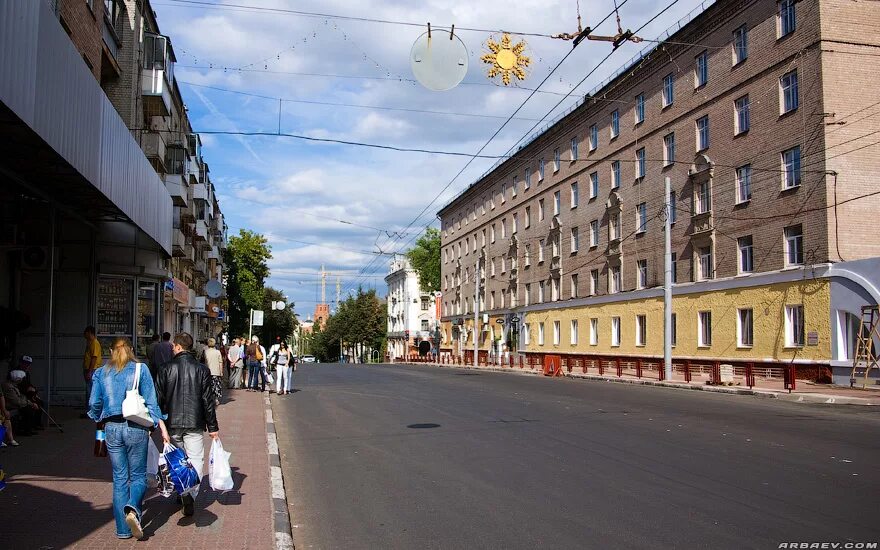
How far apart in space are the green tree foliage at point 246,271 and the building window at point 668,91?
3849 cm

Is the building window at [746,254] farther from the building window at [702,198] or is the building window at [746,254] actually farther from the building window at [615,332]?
the building window at [615,332]

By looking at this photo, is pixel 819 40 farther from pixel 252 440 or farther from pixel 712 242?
pixel 252 440

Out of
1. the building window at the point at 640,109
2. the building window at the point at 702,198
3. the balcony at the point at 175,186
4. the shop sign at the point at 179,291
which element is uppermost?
the building window at the point at 640,109

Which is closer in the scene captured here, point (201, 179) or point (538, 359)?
point (201, 179)

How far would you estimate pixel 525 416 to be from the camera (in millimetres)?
15461

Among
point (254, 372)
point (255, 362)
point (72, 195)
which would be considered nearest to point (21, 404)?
point (72, 195)

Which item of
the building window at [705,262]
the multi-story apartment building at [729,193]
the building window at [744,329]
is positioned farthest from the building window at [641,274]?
the building window at [744,329]

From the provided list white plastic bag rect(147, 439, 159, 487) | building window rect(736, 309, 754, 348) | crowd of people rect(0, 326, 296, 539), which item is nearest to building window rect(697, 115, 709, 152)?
building window rect(736, 309, 754, 348)

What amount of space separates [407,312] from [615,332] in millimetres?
58597

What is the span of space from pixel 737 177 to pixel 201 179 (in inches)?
1299

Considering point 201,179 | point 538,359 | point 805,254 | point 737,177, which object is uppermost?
point 201,179

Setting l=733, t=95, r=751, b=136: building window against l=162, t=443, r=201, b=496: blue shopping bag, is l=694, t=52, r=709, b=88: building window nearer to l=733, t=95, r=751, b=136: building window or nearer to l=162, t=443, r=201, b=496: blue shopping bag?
l=733, t=95, r=751, b=136: building window

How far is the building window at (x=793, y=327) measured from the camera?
26.5 meters

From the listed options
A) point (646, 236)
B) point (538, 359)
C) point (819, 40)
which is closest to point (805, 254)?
point (819, 40)
